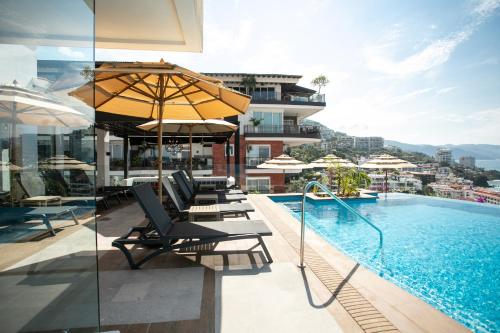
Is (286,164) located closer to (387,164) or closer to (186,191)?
(387,164)

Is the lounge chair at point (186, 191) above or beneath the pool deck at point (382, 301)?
above

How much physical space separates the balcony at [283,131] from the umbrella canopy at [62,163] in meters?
23.1

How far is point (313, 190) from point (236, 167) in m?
4.29

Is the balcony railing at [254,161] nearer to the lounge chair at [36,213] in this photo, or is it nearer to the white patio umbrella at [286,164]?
the white patio umbrella at [286,164]

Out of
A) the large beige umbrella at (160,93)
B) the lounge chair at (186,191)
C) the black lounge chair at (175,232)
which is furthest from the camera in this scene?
the lounge chair at (186,191)

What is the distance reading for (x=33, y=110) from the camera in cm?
121

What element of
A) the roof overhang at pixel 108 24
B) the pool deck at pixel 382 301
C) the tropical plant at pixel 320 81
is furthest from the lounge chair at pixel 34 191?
the tropical plant at pixel 320 81

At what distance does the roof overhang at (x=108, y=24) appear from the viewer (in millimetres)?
1138

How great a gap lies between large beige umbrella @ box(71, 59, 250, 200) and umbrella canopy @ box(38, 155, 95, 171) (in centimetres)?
A: 167

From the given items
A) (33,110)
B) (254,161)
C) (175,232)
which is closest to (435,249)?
(175,232)

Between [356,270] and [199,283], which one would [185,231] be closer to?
[199,283]

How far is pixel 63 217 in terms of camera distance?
1.32 meters

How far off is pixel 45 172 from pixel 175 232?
250cm

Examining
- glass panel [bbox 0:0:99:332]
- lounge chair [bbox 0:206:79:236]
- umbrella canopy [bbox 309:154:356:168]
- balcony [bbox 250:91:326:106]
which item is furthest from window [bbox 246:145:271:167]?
lounge chair [bbox 0:206:79:236]
